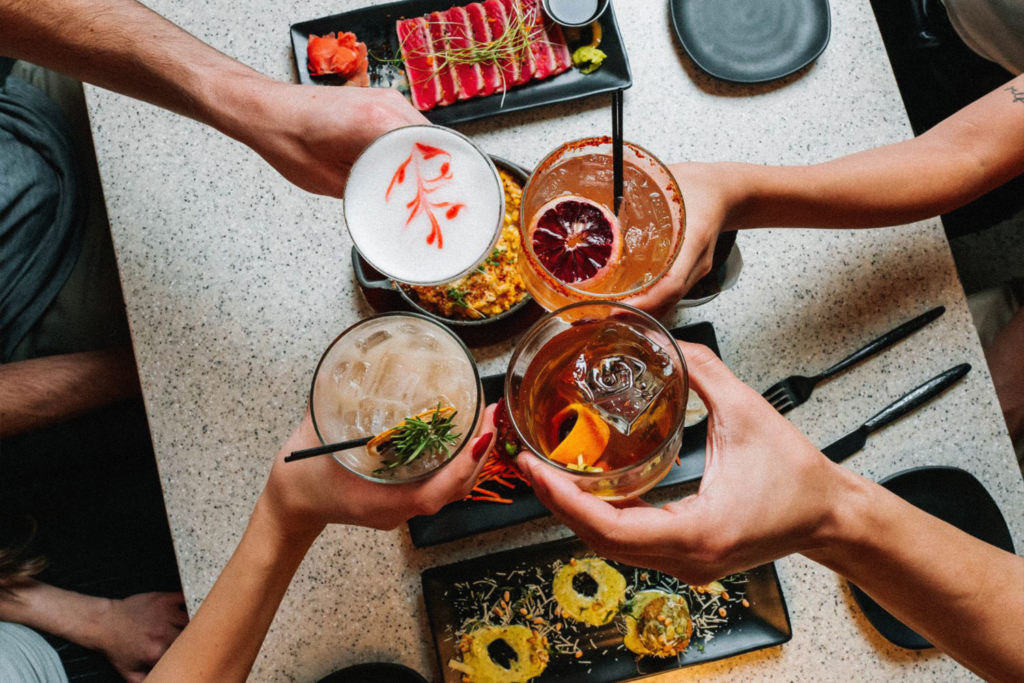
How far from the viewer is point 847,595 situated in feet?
5.31

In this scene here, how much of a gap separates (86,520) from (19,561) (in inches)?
8.1

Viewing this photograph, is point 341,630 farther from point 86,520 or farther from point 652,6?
point 652,6

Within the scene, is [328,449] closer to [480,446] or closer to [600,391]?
[480,446]

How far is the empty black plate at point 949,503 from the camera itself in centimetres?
160

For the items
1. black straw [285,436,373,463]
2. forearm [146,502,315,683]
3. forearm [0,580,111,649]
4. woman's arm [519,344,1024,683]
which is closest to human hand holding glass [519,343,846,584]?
woman's arm [519,344,1024,683]

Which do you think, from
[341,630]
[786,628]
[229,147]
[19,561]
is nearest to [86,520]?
[19,561]

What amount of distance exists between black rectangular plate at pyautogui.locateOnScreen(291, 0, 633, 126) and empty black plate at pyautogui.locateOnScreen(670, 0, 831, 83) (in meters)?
0.19

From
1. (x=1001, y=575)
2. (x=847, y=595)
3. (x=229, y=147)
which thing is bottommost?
(x=847, y=595)

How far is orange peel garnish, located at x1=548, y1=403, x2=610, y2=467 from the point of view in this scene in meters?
1.19

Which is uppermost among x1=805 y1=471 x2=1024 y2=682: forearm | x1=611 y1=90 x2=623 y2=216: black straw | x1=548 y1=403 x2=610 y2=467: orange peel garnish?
x1=611 y1=90 x2=623 y2=216: black straw

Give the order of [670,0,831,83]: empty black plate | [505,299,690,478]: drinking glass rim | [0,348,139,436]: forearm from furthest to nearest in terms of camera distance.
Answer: [0,348,139,436]: forearm → [670,0,831,83]: empty black plate → [505,299,690,478]: drinking glass rim

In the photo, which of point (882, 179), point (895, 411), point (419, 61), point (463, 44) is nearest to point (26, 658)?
point (419, 61)

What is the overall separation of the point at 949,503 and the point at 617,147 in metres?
1.21

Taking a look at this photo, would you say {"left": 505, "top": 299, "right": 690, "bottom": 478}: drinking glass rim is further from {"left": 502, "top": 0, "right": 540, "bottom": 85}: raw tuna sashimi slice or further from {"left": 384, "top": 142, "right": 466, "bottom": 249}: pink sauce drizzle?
{"left": 502, "top": 0, "right": 540, "bottom": 85}: raw tuna sashimi slice
